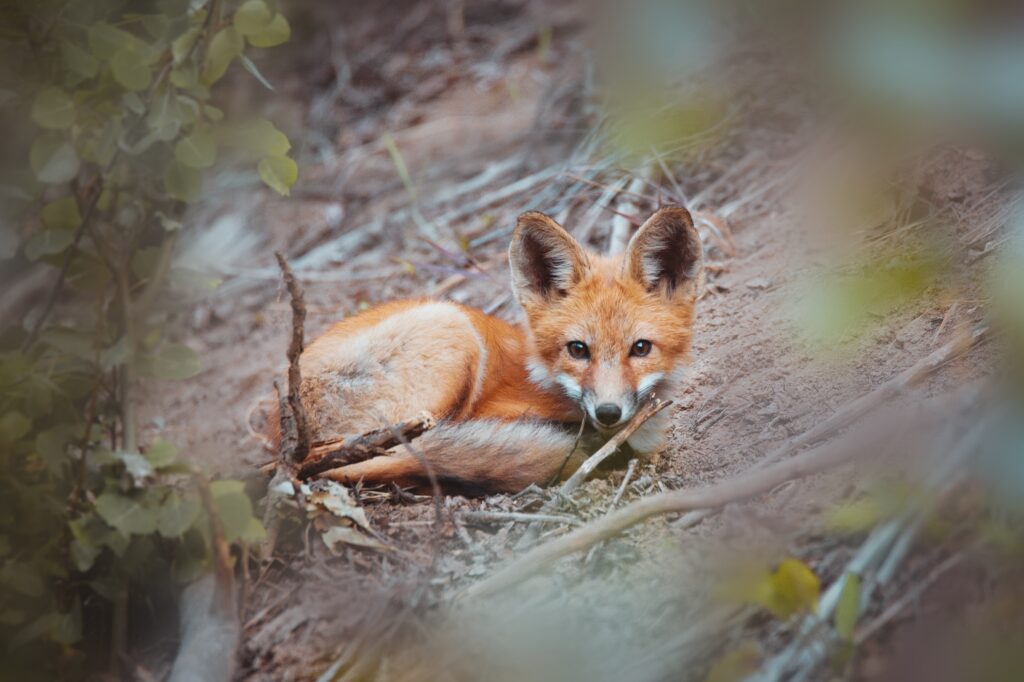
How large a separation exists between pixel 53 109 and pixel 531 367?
90.3 inches

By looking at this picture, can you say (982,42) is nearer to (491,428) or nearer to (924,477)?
(924,477)

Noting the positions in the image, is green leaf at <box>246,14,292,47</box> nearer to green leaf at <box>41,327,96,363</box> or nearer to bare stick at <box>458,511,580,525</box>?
green leaf at <box>41,327,96,363</box>

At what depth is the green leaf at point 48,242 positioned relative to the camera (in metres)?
2.80

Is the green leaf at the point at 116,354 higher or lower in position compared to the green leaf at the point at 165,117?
lower

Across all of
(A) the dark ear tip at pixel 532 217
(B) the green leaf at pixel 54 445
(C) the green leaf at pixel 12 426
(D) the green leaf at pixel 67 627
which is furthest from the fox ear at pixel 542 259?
(D) the green leaf at pixel 67 627

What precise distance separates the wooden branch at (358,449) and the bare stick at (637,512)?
637 millimetres

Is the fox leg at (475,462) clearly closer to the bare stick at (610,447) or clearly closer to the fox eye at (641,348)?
the bare stick at (610,447)

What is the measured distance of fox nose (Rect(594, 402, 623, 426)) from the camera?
11.5ft

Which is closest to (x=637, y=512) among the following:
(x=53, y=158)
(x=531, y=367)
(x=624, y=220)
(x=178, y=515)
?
(x=178, y=515)

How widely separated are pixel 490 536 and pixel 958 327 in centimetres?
174

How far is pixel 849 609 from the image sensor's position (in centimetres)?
170

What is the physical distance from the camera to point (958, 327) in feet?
6.77

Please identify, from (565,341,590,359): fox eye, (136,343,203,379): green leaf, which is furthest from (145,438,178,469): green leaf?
(565,341,590,359): fox eye

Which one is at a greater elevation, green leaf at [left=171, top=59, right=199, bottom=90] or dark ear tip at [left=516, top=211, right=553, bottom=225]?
green leaf at [left=171, top=59, right=199, bottom=90]
